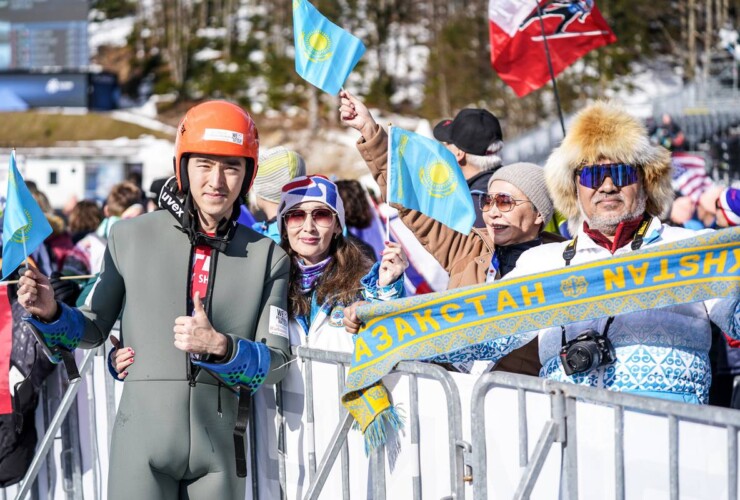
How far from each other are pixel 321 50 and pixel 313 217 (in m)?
0.67

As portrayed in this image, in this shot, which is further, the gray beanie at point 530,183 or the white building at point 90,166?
the white building at point 90,166

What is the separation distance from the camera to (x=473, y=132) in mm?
5535

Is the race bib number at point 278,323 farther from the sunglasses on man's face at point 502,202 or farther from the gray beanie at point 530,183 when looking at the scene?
the gray beanie at point 530,183

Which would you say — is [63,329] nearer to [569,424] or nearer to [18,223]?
[18,223]

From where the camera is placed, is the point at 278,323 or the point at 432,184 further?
the point at 432,184

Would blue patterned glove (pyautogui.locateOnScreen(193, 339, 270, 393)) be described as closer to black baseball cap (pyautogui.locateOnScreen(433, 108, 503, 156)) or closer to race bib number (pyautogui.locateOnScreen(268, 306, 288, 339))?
race bib number (pyautogui.locateOnScreen(268, 306, 288, 339))

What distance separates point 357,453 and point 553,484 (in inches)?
37.2

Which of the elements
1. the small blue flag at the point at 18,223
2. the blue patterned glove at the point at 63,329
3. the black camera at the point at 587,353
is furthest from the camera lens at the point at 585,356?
the small blue flag at the point at 18,223

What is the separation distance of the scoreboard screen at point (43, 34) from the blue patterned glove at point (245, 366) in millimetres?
55019

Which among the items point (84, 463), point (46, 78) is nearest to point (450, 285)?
point (84, 463)

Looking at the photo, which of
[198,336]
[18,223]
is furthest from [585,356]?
[18,223]

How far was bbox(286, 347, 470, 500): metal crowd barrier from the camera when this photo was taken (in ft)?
11.3

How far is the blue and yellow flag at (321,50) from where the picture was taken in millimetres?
4211

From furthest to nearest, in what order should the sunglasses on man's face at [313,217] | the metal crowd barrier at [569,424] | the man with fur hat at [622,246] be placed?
the sunglasses on man's face at [313,217] < the man with fur hat at [622,246] < the metal crowd barrier at [569,424]
